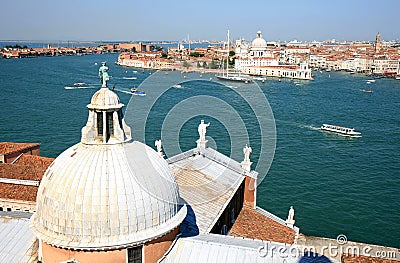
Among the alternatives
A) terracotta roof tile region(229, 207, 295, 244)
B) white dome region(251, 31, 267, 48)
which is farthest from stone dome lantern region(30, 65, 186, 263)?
white dome region(251, 31, 267, 48)

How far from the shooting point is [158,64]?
85062 millimetres

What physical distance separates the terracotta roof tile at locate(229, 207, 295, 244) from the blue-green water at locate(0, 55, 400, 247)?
465 centimetres

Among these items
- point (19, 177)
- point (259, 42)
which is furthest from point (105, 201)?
point (259, 42)

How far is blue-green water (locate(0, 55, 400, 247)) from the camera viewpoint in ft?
51.9

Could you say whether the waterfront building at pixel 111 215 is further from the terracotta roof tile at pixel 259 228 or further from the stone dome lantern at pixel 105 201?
the terracotta roof tile at pixel 259 228

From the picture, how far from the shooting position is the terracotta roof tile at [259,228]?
30.7ft

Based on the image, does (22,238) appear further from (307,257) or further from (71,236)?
(307,257)

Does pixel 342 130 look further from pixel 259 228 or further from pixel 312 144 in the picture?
pixel 259 228

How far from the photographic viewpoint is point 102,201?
5449 mm

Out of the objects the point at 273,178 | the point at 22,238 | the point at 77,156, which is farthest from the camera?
the point at 273,178

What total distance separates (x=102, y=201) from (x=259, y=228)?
17.3 ft

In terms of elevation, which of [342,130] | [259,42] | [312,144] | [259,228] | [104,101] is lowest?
[312,144]

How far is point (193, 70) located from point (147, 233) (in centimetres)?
7693

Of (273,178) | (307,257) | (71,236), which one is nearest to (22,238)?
(71,236)
